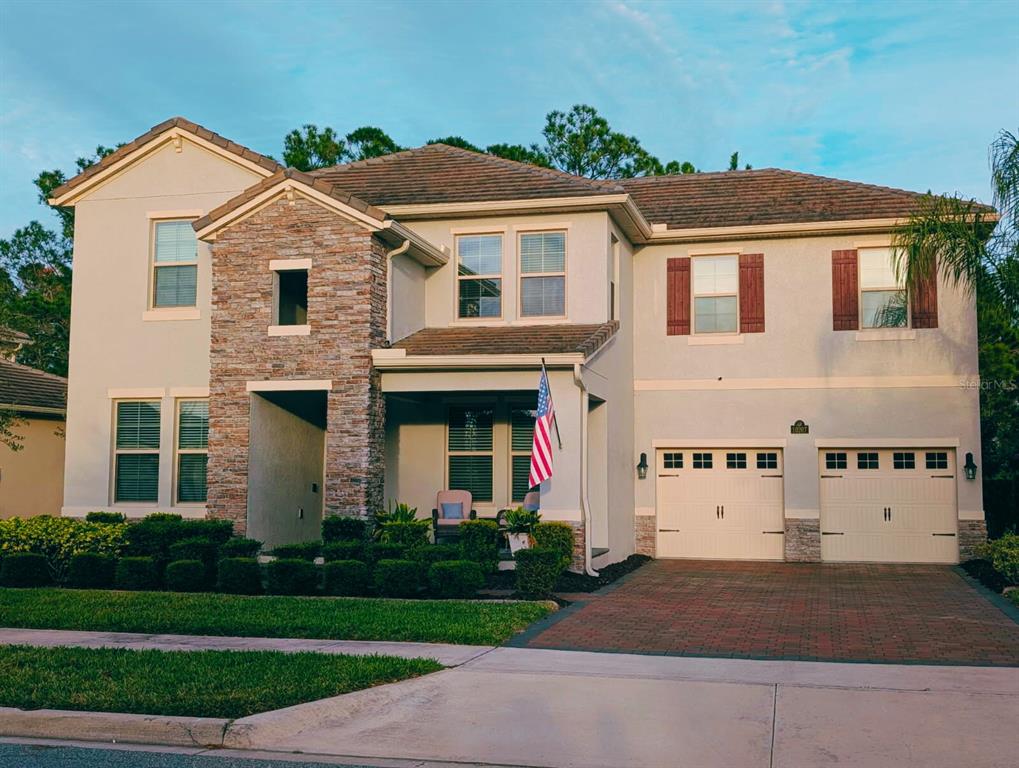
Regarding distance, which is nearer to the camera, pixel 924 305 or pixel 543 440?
pixel 543 440

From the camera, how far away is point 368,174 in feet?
68.5

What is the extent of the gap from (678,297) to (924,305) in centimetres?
448

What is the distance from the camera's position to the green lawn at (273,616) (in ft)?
37.3

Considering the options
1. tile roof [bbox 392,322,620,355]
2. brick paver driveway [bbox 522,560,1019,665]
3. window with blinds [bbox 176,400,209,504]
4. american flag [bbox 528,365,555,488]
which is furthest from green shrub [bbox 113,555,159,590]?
brick paver driveway [bbox 522,560,1019,665]

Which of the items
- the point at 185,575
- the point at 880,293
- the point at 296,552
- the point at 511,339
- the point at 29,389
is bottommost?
the point at 185,575

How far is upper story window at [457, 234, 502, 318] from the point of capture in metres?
19.2

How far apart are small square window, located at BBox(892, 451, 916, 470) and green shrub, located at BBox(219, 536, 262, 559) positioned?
1164cm

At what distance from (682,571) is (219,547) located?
7.84m

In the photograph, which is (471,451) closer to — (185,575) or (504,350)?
(504,350)

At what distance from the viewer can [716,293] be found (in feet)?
68.2

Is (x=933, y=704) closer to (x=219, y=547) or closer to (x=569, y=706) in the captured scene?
(x=569, y=706)

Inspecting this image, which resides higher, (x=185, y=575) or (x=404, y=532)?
(x=404, y=532)

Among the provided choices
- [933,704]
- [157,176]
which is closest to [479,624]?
[933,704]

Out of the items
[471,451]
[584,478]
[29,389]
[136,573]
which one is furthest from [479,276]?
[29,389]
